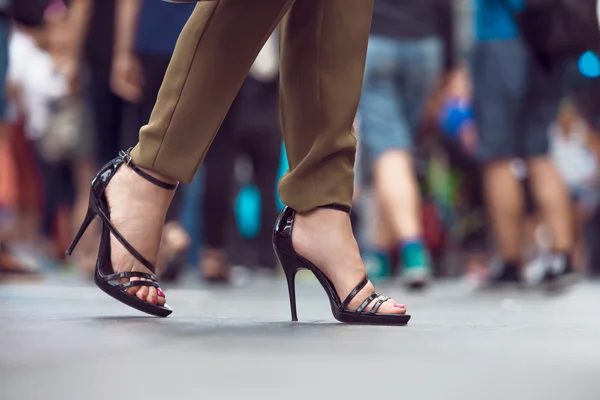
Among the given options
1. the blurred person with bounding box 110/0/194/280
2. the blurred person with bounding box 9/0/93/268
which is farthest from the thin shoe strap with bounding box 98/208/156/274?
the blurred person with bounding box 9/0/93/268

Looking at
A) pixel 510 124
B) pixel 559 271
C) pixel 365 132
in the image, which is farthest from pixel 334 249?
pixel 510 124

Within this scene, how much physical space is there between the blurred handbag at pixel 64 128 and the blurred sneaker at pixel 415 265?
243cm

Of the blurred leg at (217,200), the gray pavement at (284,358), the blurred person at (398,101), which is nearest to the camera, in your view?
the gray pavement at (284,358)

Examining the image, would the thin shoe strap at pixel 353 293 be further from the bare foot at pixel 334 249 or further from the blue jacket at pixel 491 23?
the blue jacket at pixel 491 23

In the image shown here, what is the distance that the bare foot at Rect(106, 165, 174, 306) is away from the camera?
1.84m

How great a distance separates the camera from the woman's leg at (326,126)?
1.86 metres

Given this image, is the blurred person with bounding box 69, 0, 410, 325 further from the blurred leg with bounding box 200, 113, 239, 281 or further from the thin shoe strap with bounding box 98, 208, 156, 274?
the blurred leg with bounding box 200, 113, 239, 281

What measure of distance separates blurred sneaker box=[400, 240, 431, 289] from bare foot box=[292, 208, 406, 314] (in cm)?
181

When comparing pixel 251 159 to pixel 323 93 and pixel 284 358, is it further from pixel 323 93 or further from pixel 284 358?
pixel 284 358

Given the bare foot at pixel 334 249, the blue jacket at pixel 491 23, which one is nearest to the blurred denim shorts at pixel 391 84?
the blue jacket at pixel 491 23

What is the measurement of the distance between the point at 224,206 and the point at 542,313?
212cm

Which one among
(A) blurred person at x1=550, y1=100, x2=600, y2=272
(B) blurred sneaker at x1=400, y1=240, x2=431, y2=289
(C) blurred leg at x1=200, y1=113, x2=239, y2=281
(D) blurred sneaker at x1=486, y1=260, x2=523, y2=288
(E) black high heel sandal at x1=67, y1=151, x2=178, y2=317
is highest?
(A) blurred person at x1=550, y1=100, x2=600, y2=272

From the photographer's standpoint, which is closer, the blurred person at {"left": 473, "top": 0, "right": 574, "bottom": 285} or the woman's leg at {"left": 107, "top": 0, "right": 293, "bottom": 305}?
the woman's leg at {"left": 107, "top": 0, "right": 293, "bottom": 305}

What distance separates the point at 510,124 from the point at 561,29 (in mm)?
892
